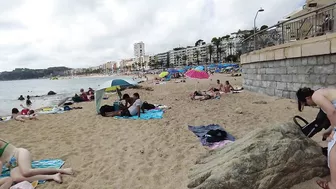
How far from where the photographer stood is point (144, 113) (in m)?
8.94

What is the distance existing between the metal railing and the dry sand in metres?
2.21

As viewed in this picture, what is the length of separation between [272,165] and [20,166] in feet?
11.1

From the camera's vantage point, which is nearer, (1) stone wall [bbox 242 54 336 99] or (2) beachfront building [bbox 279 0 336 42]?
(1) stone wall [bbox 242 54 336 99]

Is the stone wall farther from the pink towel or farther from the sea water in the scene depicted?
the sea water

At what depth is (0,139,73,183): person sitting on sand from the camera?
364cm

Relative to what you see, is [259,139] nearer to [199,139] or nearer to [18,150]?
[199,139]

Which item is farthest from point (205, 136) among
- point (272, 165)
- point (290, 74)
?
point (290, 74)

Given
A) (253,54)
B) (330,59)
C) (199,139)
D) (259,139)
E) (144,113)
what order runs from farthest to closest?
(253,54)
(144,113)
(330,59)
(199,139)
(259,139)

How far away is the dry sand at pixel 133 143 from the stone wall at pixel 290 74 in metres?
0.73

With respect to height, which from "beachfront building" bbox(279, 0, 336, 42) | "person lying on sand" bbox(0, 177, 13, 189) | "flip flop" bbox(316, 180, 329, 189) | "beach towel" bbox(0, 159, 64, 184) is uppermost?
"beachfront building" bbox(279, 0, 336, 42)

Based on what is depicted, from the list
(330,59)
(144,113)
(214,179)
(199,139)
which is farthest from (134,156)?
(330,59)

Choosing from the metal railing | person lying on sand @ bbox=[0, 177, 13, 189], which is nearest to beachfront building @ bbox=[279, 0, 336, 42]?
→ the metal railing

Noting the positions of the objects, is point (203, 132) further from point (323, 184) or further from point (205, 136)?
point (323, 184)

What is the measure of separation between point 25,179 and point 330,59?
7.13 m
